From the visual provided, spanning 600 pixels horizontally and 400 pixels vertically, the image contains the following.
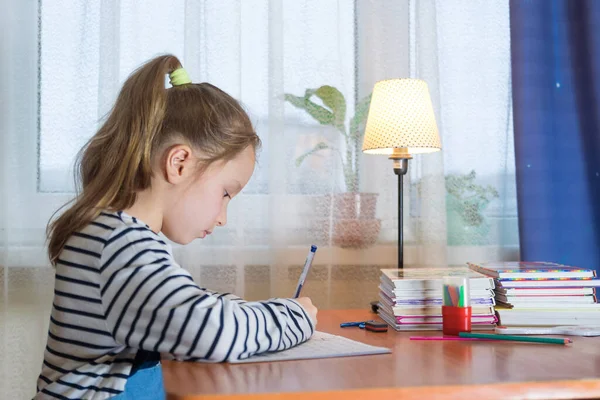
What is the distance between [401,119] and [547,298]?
522 millimetres

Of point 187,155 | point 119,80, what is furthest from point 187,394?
point 119,80

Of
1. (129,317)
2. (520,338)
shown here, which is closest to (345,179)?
(520,338)

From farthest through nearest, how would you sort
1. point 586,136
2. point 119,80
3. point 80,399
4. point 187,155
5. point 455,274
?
point 586,136, point 119,80, point 455,274, point 187,155, point 80,399

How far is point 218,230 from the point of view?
188 centimetres

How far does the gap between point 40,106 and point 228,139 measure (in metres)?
0.90

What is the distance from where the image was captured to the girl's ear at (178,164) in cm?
110

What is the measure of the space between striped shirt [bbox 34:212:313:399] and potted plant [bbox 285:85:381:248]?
33.2 inches

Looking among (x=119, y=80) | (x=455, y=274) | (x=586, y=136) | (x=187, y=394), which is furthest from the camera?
(x=586, y=136)

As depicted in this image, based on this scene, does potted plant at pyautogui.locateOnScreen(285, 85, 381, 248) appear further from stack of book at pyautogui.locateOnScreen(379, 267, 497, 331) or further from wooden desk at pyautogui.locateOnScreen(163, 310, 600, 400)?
wooden desk at pyautogui.locateOnScreen(163, 310, 600, 400)

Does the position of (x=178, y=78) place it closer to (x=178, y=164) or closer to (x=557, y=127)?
(x=178, y=164)

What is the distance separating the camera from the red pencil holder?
1123 millimetres

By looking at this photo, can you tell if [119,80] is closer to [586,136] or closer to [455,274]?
[455,274]

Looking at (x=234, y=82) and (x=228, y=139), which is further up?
(x=234, y=82)

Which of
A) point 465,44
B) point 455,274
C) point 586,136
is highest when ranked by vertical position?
point 465,44
